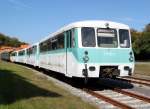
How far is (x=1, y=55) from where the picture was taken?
104 meters

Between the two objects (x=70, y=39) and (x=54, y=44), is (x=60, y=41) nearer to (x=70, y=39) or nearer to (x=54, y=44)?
(x=54, y=44)

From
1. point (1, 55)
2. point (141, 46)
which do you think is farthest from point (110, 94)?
point (1, 55)

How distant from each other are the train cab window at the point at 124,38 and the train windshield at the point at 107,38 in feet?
0.91

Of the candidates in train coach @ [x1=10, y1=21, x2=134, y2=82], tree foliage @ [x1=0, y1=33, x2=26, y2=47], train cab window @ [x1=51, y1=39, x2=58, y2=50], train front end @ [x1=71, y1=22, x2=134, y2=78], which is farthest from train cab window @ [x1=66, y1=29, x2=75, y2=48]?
tree foliage @ [x1=0, y1=33, x2=26, y2=47]

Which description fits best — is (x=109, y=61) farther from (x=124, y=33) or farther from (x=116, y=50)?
(x=124, y=33)

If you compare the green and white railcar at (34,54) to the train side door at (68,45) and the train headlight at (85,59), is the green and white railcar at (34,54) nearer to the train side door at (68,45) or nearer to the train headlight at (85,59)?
the train side door at (68,45)

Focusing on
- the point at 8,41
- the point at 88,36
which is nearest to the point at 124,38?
the point at 88,36

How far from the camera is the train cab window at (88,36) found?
16.2m

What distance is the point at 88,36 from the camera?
16.3 metres

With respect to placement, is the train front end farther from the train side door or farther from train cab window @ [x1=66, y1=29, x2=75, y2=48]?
the train side door

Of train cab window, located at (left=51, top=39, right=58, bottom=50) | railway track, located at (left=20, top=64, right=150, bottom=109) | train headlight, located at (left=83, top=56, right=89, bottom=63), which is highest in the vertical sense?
train cab window, located at (left=51, top=39, right=58, bottom=50)

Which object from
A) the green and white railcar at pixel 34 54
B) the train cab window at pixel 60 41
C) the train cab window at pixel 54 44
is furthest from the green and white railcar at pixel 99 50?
the green and white railcar at pixel 34 54

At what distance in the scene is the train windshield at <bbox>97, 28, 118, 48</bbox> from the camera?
16386 mm

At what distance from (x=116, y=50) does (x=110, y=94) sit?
94.3 inches
